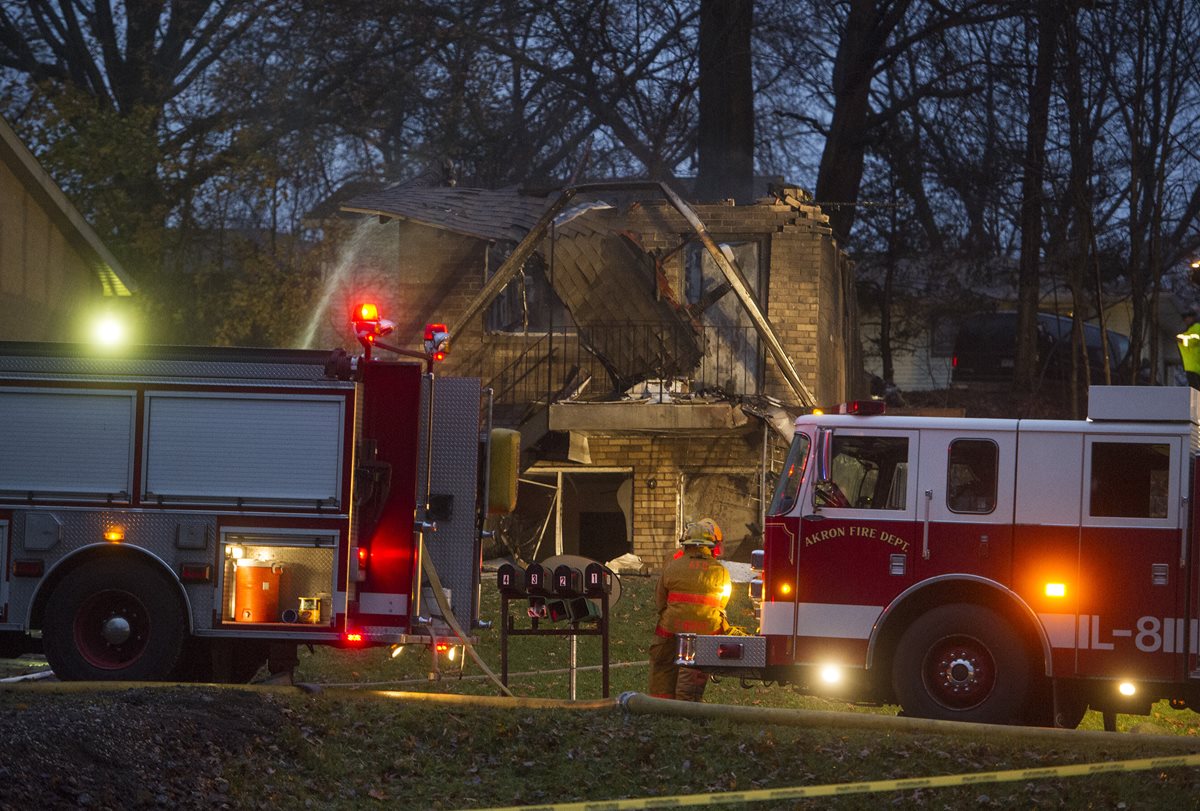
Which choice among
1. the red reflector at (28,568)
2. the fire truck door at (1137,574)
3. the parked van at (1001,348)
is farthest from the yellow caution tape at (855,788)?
the parked van at (1001,348)

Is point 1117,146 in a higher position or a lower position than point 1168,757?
higher

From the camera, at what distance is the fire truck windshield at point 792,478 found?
10.2 meters

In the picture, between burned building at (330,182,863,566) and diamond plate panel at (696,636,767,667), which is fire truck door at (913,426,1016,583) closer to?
diamond plate panel at (696,636,767,667)

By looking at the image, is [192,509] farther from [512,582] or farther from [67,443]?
[512,582]

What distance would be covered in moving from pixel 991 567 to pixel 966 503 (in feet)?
1.41

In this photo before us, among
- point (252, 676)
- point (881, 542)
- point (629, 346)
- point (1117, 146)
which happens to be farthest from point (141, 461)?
point (1117, 146)

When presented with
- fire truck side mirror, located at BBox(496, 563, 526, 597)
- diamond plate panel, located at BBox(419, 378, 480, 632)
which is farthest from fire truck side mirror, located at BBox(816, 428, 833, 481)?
diamond plate panel, located at BBox(419, 378, 480, 632)

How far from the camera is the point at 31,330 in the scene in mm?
18781

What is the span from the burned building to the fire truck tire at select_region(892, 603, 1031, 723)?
32.8ft

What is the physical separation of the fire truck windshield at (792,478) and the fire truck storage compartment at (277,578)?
292cm

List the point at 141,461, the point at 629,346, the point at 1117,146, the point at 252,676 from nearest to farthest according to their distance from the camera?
the point at 141,461 < the point at 252,676 < the point at 629,346 < the point at 1117,146

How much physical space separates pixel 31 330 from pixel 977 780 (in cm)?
1429

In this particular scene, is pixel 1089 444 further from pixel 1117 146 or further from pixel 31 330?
pixel 1117 146

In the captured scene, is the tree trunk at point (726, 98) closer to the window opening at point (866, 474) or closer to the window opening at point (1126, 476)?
the window opening at point (866, 474)
